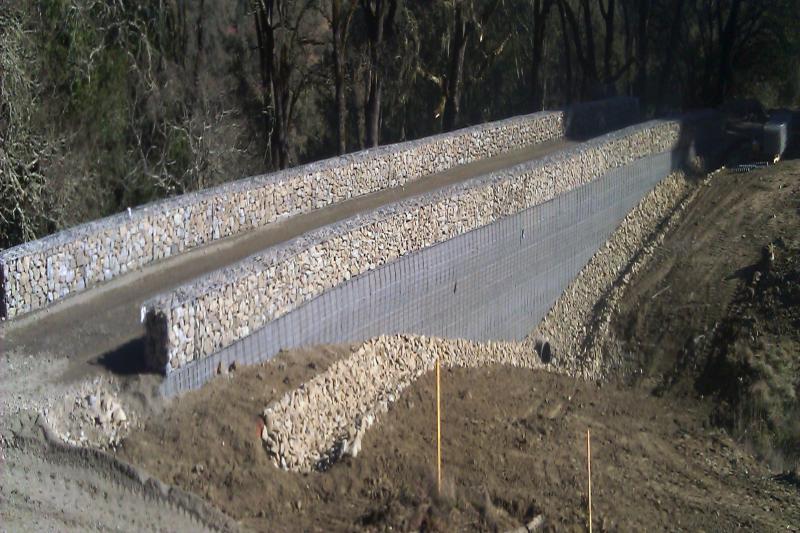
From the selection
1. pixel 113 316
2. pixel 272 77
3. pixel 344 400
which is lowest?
pixel 344 400

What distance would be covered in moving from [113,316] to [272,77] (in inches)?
715

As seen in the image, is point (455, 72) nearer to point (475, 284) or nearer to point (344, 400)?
point (475, 284)

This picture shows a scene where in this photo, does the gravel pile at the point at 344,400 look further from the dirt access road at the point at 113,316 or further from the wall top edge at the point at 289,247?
the dirt access road at the point at 113,316

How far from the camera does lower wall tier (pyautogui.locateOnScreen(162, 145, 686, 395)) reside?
A: 41.8 feet

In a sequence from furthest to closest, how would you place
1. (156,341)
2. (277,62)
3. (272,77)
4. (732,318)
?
(277,62) < (272,77) < (732,318) < (156,341)

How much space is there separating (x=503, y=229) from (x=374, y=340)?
5.11m

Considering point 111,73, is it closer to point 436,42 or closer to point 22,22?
point 22,22

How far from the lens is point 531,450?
1328cm

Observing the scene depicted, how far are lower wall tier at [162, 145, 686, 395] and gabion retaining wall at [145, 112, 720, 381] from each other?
0.13m

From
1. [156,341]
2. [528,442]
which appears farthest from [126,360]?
[528,442]

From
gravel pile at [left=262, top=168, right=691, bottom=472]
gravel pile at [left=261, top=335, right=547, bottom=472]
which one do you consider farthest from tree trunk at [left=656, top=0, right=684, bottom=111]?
gravel pile at [left=261, top=335, right=547, bottom=472]

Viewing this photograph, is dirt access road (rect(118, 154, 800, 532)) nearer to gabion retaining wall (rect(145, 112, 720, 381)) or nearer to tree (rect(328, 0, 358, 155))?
gabion retaining wall (rect(145, 112, 720, 381))

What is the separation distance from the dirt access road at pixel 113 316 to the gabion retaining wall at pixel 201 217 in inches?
7.4

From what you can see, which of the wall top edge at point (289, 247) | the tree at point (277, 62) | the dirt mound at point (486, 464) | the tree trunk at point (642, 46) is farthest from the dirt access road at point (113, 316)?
the tree trunk at point (642, 46)
